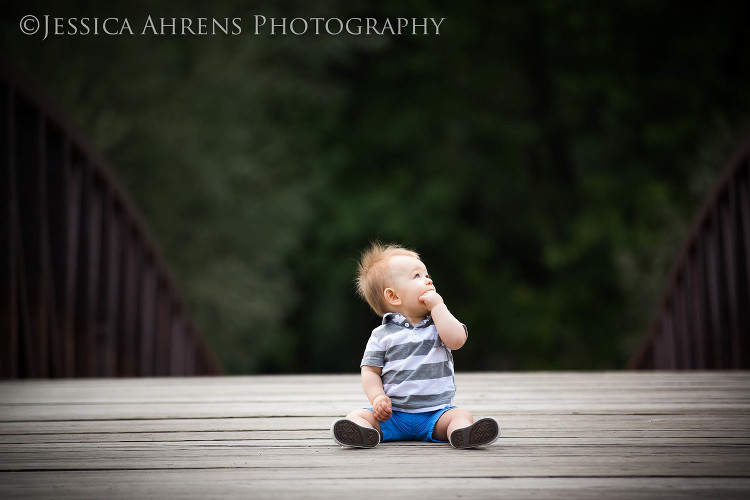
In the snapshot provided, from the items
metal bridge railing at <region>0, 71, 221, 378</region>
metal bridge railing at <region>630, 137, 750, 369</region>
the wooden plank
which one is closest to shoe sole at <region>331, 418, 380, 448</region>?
the wooden plank

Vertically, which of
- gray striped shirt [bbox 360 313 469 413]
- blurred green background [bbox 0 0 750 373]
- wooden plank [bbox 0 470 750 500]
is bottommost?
wooden plank [bbox 0 470 750 500]

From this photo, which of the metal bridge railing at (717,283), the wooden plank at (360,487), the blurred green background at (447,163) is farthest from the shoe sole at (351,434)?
the blurred green background at (447,163)

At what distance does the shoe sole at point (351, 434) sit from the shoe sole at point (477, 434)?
0.22 meters

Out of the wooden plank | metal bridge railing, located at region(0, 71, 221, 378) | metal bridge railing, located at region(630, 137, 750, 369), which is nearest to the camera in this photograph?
the wooden plank

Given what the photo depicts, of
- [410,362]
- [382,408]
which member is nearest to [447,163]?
[410,362]

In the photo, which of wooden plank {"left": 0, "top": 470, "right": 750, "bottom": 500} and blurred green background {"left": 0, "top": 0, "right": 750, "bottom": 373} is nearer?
wooden plank {"left": 0, "top": 470, "right": 750, "bottom": 500}

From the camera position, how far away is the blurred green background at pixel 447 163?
35.4ft

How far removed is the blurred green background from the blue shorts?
7.90 meters

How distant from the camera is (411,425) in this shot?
7.73 ft

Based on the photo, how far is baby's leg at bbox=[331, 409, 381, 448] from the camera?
7.18 feet

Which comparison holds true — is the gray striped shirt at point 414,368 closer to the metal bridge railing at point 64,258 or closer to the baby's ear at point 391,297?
the baby's ear at point 391,297

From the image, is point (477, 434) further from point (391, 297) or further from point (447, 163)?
point (447, 163)

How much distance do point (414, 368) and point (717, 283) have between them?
3.39 meters

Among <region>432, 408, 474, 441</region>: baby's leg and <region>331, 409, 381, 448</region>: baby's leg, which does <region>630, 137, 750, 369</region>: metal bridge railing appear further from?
<region>331, 409, 381, 448</region>: baby's leg
